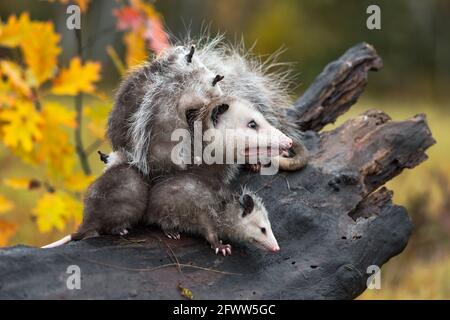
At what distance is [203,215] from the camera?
9.83 feet

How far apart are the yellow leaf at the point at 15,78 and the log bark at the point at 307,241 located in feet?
3.86

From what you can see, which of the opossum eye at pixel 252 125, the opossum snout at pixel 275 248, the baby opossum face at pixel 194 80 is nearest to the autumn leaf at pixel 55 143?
the baby opossum face at pixel 194 80

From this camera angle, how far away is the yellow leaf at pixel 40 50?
12.6 ft

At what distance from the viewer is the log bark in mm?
2656

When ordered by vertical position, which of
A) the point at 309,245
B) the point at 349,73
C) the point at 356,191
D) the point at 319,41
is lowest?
the point at 309,245

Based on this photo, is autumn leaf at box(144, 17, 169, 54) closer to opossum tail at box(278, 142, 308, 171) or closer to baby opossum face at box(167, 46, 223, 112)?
baby opossum face at box(167, 46, 223, 112)

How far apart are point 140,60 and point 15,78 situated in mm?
617

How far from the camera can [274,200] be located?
3.38 m

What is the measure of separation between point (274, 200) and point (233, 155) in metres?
0.32

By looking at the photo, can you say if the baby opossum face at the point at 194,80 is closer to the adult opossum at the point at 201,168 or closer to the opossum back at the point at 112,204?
the adult opossum at the point at 201,168

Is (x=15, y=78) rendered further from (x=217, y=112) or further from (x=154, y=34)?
(x=217, y=112)

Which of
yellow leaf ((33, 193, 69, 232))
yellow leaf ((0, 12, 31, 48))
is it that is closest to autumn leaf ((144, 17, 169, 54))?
yellow leaf ((0, 12, 31, 48))
